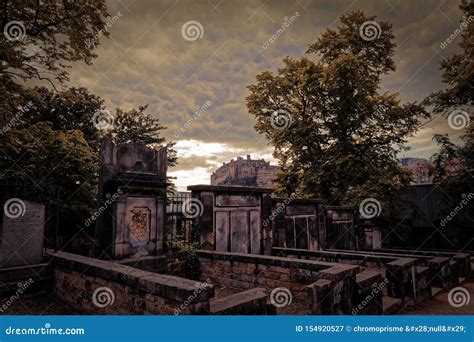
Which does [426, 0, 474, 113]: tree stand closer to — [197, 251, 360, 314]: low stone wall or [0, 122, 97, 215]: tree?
[197, 251, 360, 314]: low stone wall

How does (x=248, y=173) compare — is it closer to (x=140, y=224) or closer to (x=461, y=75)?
(x=461, y=75)

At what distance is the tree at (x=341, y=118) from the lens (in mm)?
14484

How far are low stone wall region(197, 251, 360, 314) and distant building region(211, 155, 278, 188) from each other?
5385 cm

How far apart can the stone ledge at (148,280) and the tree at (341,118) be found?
11.7 meters

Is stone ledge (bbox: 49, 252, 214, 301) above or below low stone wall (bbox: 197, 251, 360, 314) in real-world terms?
above

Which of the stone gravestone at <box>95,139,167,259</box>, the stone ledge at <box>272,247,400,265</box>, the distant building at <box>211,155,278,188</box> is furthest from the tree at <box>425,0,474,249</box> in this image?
the distant building at <box>211,155,278,188</box>

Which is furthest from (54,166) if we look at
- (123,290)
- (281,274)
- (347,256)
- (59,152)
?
(347,256)

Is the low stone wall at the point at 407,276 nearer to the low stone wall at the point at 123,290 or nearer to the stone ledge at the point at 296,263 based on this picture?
the stone ledge at the point at 296,263

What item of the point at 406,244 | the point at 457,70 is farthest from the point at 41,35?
the point at 406,244

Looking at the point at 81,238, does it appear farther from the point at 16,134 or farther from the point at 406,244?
the point at 406,244

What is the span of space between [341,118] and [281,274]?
10913mm

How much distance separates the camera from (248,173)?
6456 centimetres

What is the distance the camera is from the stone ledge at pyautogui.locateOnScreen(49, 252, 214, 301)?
12.0ft

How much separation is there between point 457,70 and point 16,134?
17878mm
